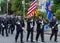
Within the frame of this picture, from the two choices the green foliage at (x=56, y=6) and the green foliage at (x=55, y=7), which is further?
the green foliage at (x=56, y=6)

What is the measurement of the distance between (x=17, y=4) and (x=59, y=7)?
20.2 metres

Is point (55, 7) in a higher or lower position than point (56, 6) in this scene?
lower

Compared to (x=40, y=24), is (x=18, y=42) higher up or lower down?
lower down

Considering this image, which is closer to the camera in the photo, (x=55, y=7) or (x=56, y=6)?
(x=55, y=7)

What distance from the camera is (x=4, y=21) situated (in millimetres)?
23188

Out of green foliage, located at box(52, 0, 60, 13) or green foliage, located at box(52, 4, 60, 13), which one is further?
green foliage, located at box(52, 0, 60, 13)

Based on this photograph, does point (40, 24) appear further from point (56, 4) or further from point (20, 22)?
point (56, 4)

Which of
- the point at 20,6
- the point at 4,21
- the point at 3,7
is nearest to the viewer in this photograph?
the point at 4,21

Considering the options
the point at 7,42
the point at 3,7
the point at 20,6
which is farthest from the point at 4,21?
the point at 3,7

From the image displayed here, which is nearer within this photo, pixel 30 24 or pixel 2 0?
pixel 30 24

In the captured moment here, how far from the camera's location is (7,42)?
18078mm

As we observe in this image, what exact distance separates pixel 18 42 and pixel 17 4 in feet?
166

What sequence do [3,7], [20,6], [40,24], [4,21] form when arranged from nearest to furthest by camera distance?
[40,24] → [4,21] → [20,6] → [3,7]

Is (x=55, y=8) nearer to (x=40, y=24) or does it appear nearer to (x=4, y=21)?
(x=4, y=21)
